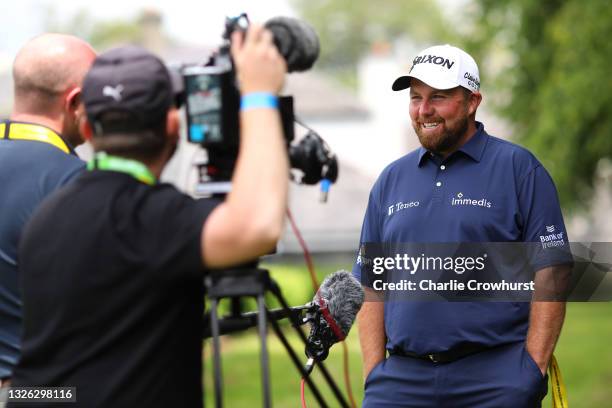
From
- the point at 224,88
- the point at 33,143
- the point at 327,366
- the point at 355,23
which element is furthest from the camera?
the point at 355,23

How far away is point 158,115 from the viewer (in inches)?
115

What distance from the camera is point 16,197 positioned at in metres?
3.91

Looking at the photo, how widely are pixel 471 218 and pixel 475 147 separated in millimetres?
374

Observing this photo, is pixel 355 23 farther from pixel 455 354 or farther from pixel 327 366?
pixel 455 354

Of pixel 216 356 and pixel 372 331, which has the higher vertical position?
pixel 216 356

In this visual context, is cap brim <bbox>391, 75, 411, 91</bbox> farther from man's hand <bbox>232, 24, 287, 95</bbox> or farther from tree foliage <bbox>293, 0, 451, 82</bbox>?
tree foliage <bbox>293, 0, 451, 82</bbox>

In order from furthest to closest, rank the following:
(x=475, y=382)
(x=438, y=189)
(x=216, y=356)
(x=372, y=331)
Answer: (x=372, y=331), (x=438, y=189), (x=475, y=382), (x=216, y=356)

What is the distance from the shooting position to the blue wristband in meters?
2.86

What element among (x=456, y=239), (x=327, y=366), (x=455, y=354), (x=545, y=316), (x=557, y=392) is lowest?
(x=327, y=366)

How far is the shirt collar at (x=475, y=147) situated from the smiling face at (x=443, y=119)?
31mm

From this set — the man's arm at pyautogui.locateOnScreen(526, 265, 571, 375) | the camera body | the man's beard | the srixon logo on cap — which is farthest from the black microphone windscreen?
the srixon logo on cap

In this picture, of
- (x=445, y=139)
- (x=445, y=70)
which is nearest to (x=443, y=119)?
(x=445, y=139)

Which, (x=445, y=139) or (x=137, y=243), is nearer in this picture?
(x=137, y=243)

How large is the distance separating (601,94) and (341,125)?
2749 cm
